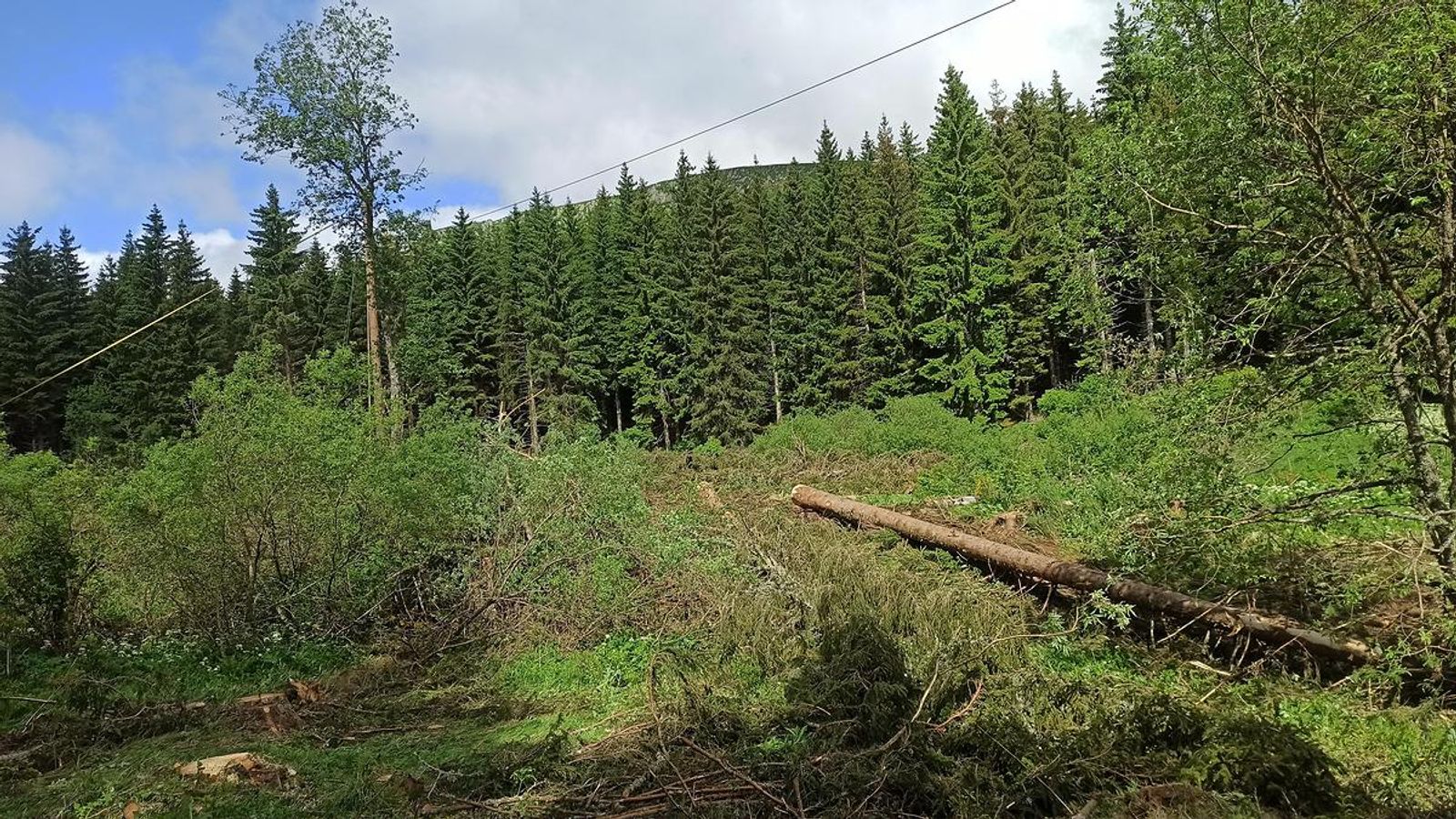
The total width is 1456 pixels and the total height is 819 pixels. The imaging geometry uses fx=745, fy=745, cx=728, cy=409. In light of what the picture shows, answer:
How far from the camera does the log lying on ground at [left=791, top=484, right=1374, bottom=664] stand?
5270 millimetres

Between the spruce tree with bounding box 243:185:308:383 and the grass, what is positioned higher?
the spruce tree with bounding box 243:185:308:383

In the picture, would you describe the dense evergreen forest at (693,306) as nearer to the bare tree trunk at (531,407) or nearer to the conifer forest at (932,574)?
the bare tree trunk at (531,407)

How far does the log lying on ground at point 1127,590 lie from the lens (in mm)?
5270

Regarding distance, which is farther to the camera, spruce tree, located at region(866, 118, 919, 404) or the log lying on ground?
spruce tree, located at region(866, 118, 919, 404)

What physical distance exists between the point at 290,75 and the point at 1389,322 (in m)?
20.5

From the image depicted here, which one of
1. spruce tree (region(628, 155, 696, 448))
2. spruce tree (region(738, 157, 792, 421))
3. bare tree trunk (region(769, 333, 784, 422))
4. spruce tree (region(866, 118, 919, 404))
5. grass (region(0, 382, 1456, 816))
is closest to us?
grass (region(0, 382, 1456, 816))

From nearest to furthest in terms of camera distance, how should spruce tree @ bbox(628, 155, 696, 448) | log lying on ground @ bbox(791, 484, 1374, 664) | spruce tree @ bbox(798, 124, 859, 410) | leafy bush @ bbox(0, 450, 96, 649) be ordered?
1. log lying on ground @ bbox(791, 484, 1374, 664)
2. leafy bush @ bbox(0, 450, 96, 649)
3. spruce tree @ bbox(798, 124, 859, 410)
4. spruce tree @ bbox(628, 155, 696, 448)

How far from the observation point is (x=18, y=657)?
786 centimetres

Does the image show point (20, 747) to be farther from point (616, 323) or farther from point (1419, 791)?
point (616, 323)

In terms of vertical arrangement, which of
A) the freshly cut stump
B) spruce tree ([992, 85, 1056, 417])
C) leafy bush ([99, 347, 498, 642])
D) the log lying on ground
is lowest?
the log lying on ground

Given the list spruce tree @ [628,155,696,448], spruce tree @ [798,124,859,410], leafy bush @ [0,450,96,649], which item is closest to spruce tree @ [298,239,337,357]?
spruce tree @ [628,155,696,448]

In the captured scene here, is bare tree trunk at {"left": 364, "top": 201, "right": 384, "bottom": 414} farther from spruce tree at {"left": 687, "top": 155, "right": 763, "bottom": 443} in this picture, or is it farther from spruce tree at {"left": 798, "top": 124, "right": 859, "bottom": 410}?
spruce tree at {"left": 798, "top": 124, "right": 859, "bottom": 410}

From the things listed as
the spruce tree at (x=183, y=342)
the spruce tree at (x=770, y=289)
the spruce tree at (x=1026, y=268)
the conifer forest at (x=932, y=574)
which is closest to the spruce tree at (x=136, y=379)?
the spruce tree at (x=183, y=342)

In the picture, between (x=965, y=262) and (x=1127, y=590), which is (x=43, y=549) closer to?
(x=1127, y=590)
